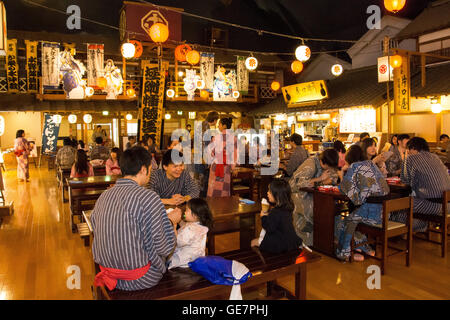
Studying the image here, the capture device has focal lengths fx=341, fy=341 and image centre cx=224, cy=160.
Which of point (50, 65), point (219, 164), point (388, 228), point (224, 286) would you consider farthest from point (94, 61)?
point (224, 286)

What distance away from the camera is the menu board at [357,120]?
13.5 metres

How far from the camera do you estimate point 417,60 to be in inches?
532

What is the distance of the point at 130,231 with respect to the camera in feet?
8.24

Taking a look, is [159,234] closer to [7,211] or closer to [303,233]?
[303,233]

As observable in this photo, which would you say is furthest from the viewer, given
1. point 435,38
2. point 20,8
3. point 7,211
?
point 20,8

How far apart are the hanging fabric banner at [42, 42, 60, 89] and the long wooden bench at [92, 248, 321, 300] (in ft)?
44.5

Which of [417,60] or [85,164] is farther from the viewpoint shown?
[417,60]

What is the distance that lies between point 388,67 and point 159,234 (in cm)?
1143

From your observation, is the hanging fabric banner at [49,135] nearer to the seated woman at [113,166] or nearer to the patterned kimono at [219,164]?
A: the seated woman at [113,166]

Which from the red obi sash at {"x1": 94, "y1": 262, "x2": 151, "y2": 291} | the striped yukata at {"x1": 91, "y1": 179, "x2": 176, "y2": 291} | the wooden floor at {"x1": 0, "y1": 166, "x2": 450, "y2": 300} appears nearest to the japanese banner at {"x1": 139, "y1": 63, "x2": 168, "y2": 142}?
the wooden floor at {"x1": 0, "y1": 166, "x2": 450, "y2": 300}

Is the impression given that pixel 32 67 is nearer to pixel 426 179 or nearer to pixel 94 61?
pixel 94 61

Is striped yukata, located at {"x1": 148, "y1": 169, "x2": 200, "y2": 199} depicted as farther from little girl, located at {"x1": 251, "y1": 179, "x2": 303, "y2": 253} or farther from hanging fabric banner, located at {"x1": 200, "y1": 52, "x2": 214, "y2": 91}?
hanging fabric banner, located at {"x1": 200, "y1": 52, "x2": 214, "y2": 91}

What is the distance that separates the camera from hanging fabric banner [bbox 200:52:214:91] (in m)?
16.2
